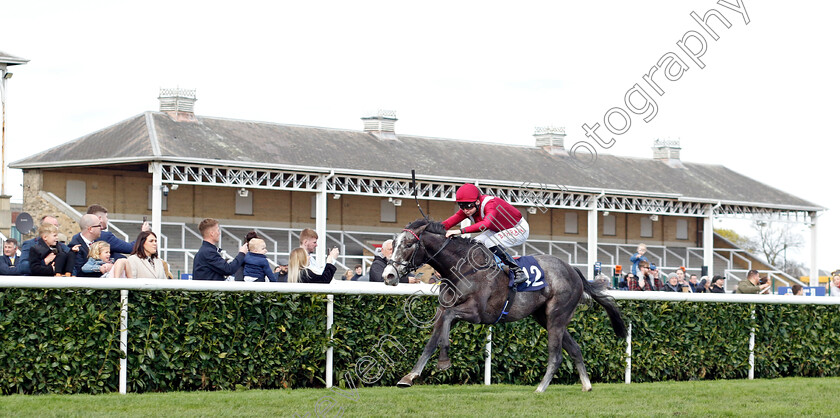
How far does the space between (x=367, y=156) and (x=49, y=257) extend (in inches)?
894

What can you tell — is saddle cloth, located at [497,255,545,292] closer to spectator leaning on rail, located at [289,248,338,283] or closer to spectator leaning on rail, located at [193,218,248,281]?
spectator leaning on rail, located at [289,248,338,283]

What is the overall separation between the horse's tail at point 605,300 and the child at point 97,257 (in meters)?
4.05

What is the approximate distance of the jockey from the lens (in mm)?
8133

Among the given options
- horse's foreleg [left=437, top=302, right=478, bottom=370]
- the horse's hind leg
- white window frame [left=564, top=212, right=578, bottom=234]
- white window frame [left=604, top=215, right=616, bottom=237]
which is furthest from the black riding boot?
white window frame [left=604, top=215, right=616, bottom=237]

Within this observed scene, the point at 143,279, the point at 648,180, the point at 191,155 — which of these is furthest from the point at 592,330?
the point at 648,180

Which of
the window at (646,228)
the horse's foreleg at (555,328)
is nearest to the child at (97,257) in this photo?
the horse's foreleg at (555,328)

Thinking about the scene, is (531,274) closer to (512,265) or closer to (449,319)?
(512,265)

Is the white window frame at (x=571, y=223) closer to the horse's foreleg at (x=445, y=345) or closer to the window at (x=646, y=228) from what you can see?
the window at (x=646, y=228)

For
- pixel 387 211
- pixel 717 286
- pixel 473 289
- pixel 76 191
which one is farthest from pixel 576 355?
pixel 387 211

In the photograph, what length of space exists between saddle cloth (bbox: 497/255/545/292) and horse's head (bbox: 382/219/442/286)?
35.8 inches

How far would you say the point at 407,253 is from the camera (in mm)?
7727

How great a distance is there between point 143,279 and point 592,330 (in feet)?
14.5

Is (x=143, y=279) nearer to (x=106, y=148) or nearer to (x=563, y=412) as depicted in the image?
(x=563, y=412)

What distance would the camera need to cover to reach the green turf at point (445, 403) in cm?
683
